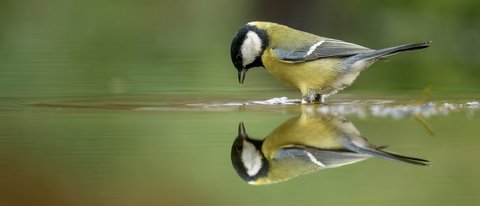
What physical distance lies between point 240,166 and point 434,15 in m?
9.74

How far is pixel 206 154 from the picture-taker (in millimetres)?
4223

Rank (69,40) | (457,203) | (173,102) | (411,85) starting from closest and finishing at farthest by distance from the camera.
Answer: (457,203)
(173,102)
(411,85)
(69,40)

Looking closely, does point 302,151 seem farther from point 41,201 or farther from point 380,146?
point 41,201

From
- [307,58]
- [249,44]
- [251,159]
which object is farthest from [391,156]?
[249,44]

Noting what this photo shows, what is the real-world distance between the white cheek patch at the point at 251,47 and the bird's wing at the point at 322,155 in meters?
2.54

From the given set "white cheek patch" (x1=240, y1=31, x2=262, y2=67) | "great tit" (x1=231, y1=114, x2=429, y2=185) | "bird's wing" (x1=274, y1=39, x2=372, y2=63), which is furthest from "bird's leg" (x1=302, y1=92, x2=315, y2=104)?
"great tit" (x1=231, y1=114, x2=429, y2=185)

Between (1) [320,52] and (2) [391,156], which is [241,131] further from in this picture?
(1) [320,52]

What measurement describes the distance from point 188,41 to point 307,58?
24.9 ft

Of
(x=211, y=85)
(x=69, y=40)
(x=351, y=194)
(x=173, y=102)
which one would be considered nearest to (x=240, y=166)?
(x=351, y=194)

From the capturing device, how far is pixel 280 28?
6.93 meters

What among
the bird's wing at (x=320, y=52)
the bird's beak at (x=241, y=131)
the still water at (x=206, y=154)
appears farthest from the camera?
the bird's wing at (x=320, y=52)

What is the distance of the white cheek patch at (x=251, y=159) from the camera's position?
12.8 feet

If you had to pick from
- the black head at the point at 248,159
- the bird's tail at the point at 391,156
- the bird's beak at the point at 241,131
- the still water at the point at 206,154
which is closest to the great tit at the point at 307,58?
the still water at the point at 206,154

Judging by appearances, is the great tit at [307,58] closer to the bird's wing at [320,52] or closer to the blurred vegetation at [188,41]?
the bird's wing at [320,52]
